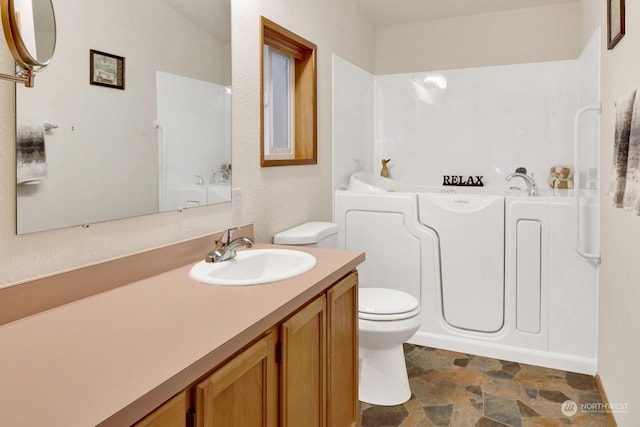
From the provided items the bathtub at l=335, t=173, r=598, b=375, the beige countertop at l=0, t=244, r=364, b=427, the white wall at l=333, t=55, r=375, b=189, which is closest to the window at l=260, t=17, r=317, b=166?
the white wall at l=333, t=55, r=375, b=189

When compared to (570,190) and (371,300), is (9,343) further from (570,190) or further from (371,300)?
(570,190)

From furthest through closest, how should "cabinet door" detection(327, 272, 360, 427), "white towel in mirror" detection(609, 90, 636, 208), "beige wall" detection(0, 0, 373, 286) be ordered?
"cabinet door" detection(327, 272, 360, 427), "white towel in mirror" detection(609, 90, 636, 208), "beige wall" detection(0, 0, 373, 286)

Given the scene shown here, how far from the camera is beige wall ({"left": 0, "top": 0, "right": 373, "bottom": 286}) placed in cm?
114

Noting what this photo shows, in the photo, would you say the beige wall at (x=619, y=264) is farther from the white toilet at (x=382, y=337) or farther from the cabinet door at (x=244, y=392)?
the cabinet door at (x=244, y=392)

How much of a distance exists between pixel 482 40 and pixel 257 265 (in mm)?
2883

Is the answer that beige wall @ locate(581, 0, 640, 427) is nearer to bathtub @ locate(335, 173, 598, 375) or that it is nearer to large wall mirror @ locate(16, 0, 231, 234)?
bathtub @ locate(335, 173, 598, 375)

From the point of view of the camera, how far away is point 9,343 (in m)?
0.95

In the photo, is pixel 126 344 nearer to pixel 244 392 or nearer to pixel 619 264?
pixel 244 392

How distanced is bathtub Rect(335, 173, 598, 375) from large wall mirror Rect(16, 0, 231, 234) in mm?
1362

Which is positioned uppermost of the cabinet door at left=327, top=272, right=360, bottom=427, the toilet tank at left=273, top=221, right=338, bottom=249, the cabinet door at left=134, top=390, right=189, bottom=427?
the toilet tank at left=273, top=221, right=338, bottom=249

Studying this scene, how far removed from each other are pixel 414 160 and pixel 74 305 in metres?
3.17

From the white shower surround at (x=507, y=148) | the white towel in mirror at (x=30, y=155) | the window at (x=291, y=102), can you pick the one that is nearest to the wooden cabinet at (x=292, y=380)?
the white towel in mirror at (x=30, y=155)

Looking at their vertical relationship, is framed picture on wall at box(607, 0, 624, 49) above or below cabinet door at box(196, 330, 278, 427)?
above

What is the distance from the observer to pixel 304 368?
138 centimetres
